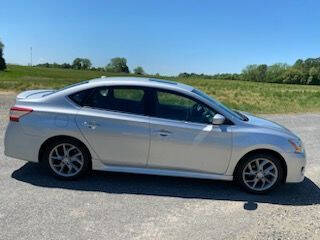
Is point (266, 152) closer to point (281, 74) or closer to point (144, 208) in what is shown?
point (144, 208)

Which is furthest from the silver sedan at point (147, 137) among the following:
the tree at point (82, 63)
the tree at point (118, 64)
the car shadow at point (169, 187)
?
the tree at point (82, 63)

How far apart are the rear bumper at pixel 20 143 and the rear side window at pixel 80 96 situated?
72 centimetres

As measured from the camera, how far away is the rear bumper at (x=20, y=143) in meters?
5.89

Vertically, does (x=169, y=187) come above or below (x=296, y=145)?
below

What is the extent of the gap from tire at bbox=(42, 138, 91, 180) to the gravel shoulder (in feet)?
0.45

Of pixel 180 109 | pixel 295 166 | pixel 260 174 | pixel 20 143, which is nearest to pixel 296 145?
pixel 295 166

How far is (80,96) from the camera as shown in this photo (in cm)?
601

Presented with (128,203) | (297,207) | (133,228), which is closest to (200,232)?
(133,228)

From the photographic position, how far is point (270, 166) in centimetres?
600

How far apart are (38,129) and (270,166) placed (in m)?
3.28

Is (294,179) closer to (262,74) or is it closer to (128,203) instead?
(128,203)

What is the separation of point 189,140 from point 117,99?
1.17 metres

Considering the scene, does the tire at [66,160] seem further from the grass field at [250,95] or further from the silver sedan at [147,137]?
the grass field at [250,95]

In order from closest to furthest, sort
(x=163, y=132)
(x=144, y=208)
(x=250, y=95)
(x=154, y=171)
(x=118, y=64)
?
(x=144, y=208), (x=163, y=132), (x=154, y=171), (x=250, y=95), (x=118, y=64)
